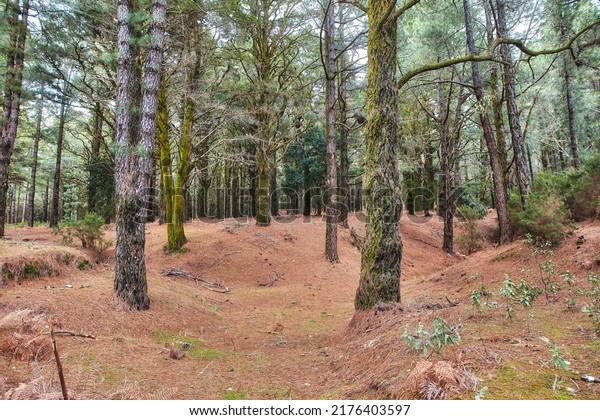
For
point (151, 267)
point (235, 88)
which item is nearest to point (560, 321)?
point (151, 267)

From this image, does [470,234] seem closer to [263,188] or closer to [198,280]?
[263,188]

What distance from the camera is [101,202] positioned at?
19188mm

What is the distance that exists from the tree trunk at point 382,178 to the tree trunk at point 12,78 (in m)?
11.4

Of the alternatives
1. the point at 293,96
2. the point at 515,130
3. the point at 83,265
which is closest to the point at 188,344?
the point at 83,265

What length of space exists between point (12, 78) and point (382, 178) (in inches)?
504

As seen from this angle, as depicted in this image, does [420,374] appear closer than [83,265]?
Yes

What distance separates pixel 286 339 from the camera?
594 centimetres

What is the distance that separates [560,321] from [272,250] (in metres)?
11.0

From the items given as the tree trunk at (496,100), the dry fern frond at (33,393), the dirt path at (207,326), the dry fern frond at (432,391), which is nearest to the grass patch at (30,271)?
the dirt path at (207,326)

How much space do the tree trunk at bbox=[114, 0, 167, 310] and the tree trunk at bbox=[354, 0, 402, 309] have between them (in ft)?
12.8

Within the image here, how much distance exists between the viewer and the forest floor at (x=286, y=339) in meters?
2.57

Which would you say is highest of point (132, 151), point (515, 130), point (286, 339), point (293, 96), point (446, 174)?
point (293, 96)

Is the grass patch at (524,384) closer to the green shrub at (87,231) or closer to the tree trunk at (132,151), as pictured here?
the tree trunk at (132,151)
